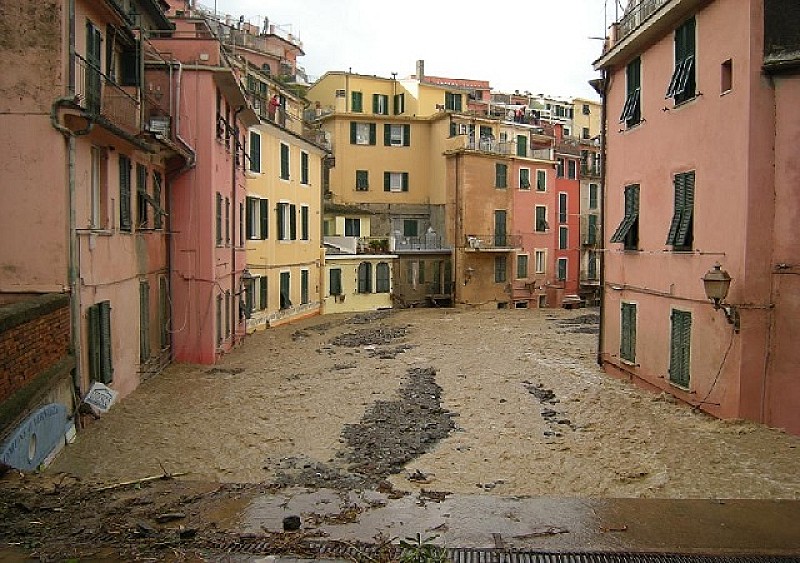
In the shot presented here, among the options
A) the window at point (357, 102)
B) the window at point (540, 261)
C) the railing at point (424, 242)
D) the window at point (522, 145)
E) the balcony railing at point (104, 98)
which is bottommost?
the window at point (540, 261)

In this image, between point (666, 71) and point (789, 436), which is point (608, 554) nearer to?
point (789, 436)

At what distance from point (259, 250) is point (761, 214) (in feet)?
71.9

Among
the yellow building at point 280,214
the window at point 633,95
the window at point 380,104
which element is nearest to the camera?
the window at point 633,95

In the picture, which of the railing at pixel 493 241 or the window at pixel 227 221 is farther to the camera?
the railing at pixel 493 241

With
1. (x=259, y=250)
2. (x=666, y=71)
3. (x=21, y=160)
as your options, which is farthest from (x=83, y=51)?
(x=259, y=250)

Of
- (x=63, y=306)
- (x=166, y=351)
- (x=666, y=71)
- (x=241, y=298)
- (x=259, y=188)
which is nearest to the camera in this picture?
(x=63, y=306)

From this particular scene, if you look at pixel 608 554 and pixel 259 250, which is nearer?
pixel 608 554

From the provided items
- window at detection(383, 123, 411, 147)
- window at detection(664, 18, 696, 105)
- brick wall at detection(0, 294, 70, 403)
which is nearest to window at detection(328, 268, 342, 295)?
window at detection(383, 123, 411, 147)

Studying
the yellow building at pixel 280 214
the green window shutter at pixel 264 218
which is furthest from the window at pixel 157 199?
the green window shutter at pixel 264 218

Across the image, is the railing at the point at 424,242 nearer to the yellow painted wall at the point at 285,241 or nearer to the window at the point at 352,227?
the window at the point at 352,227

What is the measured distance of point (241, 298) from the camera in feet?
89.4

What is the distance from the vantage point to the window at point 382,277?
142ft

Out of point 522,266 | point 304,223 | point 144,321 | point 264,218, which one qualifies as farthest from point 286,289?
point 522,266

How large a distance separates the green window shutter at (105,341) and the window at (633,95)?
13874mm
